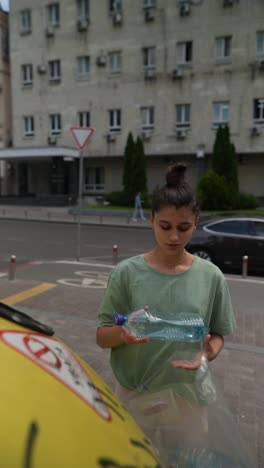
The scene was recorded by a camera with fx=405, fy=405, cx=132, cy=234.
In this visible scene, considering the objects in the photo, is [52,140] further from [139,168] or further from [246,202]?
[246,202]

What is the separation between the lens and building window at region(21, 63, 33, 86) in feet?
111

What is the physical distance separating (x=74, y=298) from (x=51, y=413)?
588 cm

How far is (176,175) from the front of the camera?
184 cm

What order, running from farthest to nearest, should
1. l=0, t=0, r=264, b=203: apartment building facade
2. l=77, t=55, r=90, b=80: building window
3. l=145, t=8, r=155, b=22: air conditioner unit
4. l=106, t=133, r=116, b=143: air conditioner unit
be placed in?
l=77, t=55, r=90, b=80: building window, l=106, t=133, r=116, b=143: air conditioner unit, l=145, t=8, r=155, b=22: air conditioner unit, l=0, t=0, r=264, b=203: apartment building facade

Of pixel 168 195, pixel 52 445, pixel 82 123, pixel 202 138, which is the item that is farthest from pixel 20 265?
pixel 82 123

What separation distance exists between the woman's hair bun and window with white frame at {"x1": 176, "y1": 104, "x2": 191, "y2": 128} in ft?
93.4

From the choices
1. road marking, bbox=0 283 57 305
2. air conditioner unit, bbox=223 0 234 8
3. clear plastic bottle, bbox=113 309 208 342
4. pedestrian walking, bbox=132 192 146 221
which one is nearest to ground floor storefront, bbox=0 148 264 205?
pedestrian walking, bbox=132 192 146 221

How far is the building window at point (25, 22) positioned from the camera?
3306 centimetres

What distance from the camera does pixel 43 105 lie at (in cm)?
3334

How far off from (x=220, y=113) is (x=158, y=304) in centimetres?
2848

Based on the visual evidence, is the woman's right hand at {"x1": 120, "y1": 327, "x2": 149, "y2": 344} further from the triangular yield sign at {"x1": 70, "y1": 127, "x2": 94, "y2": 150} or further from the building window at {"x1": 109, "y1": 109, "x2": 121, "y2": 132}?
the building window at {"x1": 109, "y1": 109, "x2": 121, "y2": 132}

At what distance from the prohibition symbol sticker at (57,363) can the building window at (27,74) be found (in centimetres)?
3582

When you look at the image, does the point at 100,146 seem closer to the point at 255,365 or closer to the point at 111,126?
the point at 111,126

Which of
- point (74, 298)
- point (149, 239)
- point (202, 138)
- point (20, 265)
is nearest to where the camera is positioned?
point (74, 298)
